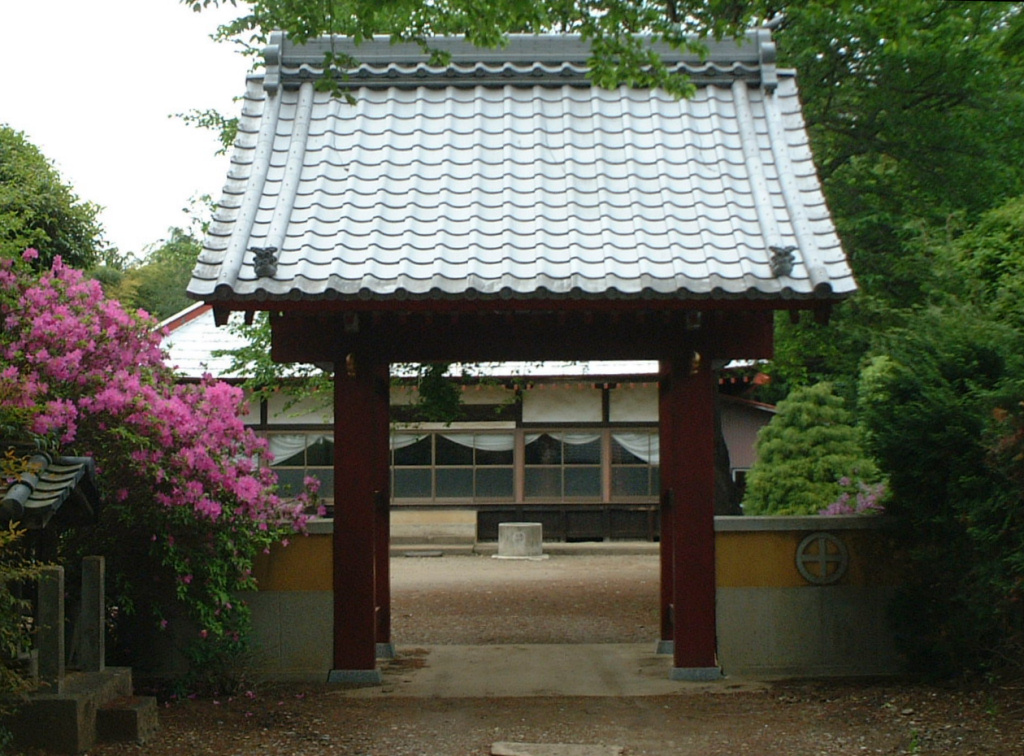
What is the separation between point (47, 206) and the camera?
16.4 metres

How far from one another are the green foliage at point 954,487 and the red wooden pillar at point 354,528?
151 inches

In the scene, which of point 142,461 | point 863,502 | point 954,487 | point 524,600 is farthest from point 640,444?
point 142,461

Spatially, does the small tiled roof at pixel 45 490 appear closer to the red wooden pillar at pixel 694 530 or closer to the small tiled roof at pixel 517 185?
the small tiled roof at pixel 517 185

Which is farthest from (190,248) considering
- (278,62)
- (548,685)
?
(548,685)

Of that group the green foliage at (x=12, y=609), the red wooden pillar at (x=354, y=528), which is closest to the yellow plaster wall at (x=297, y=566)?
the red wooden pillar at (x=354, y=528)

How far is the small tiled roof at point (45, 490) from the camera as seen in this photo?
220 inches

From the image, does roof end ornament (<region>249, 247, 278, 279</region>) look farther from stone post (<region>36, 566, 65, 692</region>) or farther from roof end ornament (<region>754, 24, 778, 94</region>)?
roof end ornament (<region>754, 24, 778, 94</region>)

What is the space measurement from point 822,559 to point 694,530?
3.41 feet

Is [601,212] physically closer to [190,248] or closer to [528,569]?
[190,248]

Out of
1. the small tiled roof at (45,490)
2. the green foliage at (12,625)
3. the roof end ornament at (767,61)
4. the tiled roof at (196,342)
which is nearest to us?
the green foliage at (12,625)

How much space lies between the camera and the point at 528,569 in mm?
20688

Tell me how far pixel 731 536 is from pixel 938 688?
5.86ft

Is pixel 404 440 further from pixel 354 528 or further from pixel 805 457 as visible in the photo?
pixel 354 528

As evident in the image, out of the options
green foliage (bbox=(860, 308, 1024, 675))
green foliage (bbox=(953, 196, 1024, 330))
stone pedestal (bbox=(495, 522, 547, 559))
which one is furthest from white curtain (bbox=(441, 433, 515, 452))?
green foliage (bbox=(860, 308, 1024, 675))
